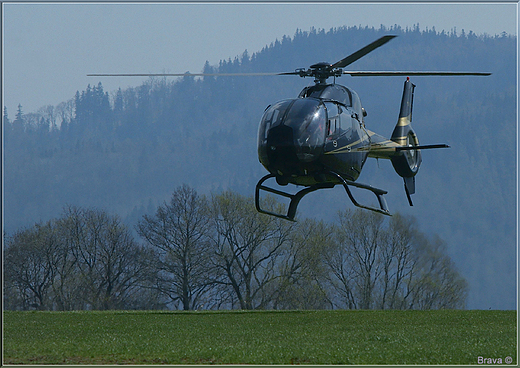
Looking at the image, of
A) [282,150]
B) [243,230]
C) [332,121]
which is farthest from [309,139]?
[243,230]

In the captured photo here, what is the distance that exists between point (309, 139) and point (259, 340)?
24.8 ft

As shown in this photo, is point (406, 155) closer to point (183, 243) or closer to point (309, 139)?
point (309, 139)

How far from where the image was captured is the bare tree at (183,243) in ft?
206

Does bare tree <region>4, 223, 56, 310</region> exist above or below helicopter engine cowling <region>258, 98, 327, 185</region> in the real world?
below

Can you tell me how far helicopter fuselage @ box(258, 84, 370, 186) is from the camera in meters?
16.8

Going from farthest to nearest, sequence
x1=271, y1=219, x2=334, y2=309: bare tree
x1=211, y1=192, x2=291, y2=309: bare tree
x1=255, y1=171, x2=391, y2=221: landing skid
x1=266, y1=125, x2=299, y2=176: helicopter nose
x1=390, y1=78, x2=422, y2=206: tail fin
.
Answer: x1=271, y1=219, x2=334, y2=309: bare tree, x1=211, y1=192, x2=291, y2=309: bare tree, x1=390, y1=78, x2=422, y2=206: tail fin, x1=255, y1=171, x2=391, y2=221: landing skid, x1=266, y1=125, x2=299, y2=176: helicopter nose

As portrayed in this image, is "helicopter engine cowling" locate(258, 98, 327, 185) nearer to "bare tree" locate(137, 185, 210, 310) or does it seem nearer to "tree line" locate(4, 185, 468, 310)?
"bare tree" locate(137, 185, 210, 310)

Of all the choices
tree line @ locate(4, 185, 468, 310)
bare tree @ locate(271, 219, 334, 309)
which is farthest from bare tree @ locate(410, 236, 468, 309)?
bare tree @ locate(271, 219, 334, 309)

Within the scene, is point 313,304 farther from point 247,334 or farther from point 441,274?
point 247,334

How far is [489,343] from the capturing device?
20.4 meters

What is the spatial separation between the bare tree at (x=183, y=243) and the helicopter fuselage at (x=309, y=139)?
142 feet

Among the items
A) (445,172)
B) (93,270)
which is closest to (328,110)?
(93,270)

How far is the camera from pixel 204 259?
64.1 metres

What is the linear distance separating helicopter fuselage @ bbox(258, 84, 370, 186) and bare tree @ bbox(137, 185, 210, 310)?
43196 mm
